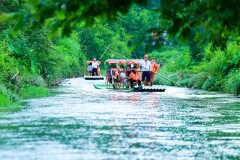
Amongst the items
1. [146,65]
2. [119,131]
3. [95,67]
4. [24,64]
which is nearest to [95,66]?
[95,67]

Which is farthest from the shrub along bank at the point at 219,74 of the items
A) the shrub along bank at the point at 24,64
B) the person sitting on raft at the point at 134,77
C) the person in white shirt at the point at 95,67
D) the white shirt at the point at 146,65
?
the person in white shirt at the point at 95,67

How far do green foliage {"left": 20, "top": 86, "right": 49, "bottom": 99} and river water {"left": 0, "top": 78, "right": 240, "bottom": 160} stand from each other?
187 inches

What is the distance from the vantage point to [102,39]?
98.2 m

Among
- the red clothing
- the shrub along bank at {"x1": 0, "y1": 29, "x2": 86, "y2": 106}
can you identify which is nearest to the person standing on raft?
the shrub along bank at {"x1": 0, "y1": 29, "x2": 86, "y2": 106}

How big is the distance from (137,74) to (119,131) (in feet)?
82.2

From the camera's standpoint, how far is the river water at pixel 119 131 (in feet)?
51.9

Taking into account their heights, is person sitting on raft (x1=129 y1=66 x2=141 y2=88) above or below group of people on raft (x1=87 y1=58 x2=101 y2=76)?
below

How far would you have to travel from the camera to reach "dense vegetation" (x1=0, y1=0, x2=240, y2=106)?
12.6m

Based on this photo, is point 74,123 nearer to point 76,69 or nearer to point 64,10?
point 64,10

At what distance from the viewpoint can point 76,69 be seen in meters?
77.2

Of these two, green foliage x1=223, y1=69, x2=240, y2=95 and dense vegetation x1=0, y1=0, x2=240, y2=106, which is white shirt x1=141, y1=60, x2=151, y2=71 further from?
green foliage x1=223, y1=69, x2=240, y2=95

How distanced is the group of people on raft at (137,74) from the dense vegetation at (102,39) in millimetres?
1212

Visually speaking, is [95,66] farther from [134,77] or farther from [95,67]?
[134,77]

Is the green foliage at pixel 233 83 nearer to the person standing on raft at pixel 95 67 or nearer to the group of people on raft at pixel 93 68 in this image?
the person standing on raft at pixel 95 67
